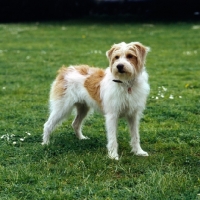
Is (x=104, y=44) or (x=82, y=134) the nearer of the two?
(x=82, y=134)

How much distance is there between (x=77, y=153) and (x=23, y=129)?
4.56ft

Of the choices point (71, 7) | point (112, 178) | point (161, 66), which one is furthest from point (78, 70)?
point (71, 7)

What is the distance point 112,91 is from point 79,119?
121cm

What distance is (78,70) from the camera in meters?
6.43

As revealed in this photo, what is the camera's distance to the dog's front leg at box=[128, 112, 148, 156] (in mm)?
5832

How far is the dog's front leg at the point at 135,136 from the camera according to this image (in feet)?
19.1

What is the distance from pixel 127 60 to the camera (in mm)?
5570

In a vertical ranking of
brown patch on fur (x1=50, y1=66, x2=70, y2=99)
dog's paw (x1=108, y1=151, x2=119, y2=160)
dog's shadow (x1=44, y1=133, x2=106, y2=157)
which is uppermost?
brown patch on fur (x1=50, y1=66, x2=70, y2=99)

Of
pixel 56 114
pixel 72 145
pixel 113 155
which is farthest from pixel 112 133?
pixel 56 114

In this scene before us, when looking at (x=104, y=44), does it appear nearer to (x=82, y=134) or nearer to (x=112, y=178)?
(x=82, y=134)

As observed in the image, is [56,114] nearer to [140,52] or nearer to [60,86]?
[60,86]

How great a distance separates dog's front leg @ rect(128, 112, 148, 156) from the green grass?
127mm

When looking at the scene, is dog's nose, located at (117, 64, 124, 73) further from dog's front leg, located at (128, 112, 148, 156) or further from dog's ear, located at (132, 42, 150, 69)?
dog's front leg, located at (128, 112, 148, 156)

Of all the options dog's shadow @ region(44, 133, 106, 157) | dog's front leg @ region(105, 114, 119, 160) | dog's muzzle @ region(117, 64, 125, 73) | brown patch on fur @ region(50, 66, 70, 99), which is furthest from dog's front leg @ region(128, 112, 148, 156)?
brown patch on fur @ region(50, 66, 70, 99)
